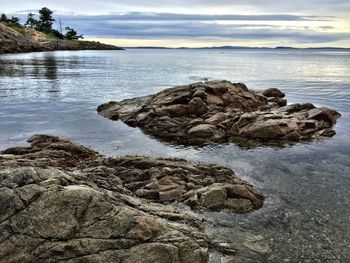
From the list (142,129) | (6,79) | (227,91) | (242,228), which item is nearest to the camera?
(242,228)

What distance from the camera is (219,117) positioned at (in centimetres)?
3966

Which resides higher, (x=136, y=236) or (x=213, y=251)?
(x=136, y=236)

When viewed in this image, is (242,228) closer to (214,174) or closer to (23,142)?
(214,174)

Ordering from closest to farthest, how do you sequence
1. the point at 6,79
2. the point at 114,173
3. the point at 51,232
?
1. the point at 51,232
2. the point at 114,173
3. the point at 6,79

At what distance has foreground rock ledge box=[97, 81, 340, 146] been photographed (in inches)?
1411

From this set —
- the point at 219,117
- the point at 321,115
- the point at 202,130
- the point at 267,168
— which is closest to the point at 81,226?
the point at 267,168

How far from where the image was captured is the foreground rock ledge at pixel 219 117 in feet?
118

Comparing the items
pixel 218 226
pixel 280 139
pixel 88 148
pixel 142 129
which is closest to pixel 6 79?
pixel 142 129

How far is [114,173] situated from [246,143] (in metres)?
13.8

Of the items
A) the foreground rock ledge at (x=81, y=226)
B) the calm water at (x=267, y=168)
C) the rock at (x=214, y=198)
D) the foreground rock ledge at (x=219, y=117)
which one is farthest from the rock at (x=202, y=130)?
the foreground rock ledge at (x=81, y=226)

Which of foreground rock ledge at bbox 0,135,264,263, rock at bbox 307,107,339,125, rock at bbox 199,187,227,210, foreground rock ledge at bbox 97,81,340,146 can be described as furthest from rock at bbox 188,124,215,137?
foreground rock ledge at bbox 0,135,264,263

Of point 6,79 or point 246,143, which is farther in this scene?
point 6,79

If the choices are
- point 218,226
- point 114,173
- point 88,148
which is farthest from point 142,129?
point 218,226

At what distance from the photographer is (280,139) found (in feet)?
115
